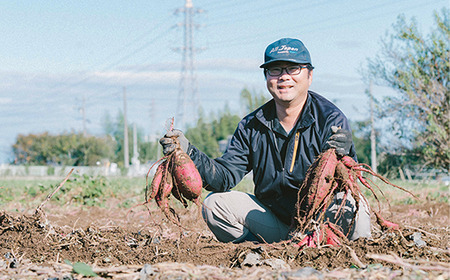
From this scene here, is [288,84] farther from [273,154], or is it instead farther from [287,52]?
[273,154]

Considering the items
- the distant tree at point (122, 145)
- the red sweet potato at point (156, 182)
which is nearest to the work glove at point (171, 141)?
the red sweet potato at point (156, 182)

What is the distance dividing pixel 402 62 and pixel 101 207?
9.08m

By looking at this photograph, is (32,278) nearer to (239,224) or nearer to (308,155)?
(239,224)

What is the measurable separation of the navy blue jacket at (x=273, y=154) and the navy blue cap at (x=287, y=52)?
0.34 meters

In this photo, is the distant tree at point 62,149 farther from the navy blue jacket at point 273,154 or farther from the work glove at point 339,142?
the work glove at point 339,142

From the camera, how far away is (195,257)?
9.21 feet

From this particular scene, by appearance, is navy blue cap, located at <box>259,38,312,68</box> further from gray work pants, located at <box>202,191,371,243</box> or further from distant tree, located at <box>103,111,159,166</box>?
distant tree, located at <box>103,111,159,166</box>

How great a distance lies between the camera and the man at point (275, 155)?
11.2 ft

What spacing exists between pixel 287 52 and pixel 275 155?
2.48 feet

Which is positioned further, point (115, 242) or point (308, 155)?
point (308, 155)

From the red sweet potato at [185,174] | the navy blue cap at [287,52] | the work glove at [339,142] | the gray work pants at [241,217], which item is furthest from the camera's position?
the gray work pants at [241,217]

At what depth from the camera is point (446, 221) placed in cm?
532

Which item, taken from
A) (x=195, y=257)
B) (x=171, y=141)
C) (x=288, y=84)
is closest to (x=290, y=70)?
(x=288, y=84)

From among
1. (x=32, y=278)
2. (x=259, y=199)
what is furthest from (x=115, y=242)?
(x=259, y=199)
